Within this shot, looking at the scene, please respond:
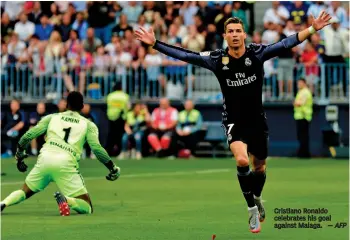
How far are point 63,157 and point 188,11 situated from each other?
17.7 metres

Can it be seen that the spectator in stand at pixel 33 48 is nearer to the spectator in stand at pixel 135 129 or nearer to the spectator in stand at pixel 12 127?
the spectator in stand at pixel 12 127

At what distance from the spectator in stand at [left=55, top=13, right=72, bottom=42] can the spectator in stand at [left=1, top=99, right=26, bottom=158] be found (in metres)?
2.64

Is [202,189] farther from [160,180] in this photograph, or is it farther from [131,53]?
[131,53]

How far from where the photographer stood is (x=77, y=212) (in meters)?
14.5

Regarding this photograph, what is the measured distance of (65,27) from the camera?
105ft

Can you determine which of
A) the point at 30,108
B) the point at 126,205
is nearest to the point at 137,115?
the point at 30,108

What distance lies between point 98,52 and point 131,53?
0.96 metres

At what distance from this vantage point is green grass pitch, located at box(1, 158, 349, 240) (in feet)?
39.9

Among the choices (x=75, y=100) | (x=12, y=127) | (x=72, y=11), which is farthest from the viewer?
(x=72, y=11)

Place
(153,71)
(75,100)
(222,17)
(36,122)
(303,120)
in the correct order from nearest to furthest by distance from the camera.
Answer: (75,100) → (303,120) → (222,17) → (153,71) → (36,122)

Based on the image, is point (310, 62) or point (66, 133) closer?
point (66, 133)

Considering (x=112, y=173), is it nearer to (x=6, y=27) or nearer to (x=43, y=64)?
(x=43, y=64)

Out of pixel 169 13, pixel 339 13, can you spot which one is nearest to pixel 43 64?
pixel 169 13

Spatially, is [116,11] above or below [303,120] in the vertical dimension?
above
